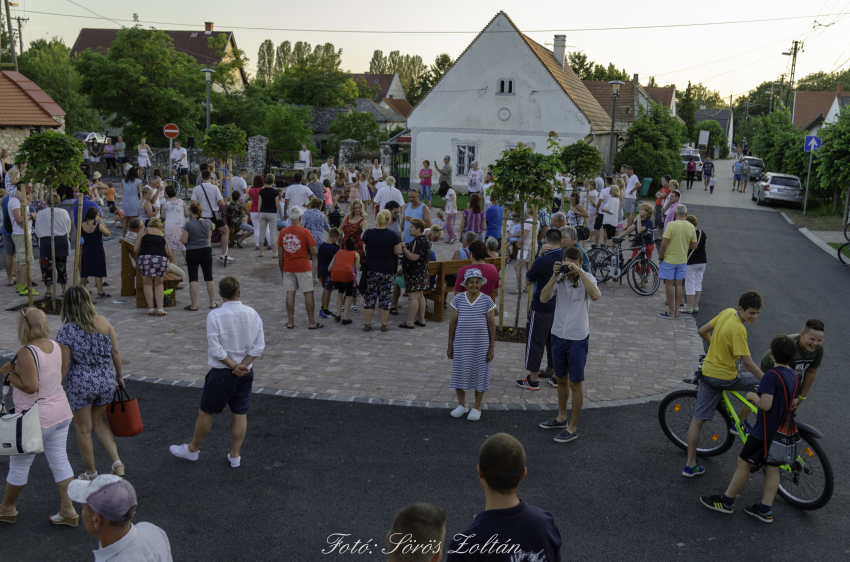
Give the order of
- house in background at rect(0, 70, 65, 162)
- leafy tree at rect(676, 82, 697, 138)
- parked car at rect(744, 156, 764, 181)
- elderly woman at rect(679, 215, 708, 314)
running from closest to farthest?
elderly woman at rect(679, 215, 708, 314) → house in background at rect(0, 70, 65, 162) → parked car at rect(744, 156, 764, 181) → leafy tree at rect(676, 82, 697, 138)

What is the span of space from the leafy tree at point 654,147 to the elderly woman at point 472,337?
27597mm

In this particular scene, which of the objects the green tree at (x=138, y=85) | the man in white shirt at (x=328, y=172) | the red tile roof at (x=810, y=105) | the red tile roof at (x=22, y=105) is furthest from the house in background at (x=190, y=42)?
the red tile roof at (x=810, y=105)

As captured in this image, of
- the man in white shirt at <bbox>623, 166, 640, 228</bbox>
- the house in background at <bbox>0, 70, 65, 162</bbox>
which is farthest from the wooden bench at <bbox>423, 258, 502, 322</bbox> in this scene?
the house in background at <bbox>0, 70, 65, 162</bbox>

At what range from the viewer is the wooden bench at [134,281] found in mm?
11398

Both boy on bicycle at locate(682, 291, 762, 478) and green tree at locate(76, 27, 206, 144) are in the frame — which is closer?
boy on bicycle at locate(682, 291, 762, 478)

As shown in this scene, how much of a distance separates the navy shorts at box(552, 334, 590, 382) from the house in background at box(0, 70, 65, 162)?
22450 millimetres

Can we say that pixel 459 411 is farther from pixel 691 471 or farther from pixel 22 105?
pixel 22 105

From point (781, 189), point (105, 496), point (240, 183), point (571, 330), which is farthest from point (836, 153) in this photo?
point (105, 496)

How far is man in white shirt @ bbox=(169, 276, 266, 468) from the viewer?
5.73 m

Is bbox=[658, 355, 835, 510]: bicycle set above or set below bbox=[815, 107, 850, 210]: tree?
below

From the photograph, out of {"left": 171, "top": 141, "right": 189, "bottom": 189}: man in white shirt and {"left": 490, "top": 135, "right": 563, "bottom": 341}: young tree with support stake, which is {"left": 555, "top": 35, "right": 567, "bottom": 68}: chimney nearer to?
{"left": 171, "top": 141, "right": 189, "bottom": 189}: man in white shirt

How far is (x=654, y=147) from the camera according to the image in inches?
1308

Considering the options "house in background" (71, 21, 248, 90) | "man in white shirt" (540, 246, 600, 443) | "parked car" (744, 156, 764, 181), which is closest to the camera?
"man in white shirt" (540, 246, 600, 443)

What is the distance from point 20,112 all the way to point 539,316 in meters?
22.4
